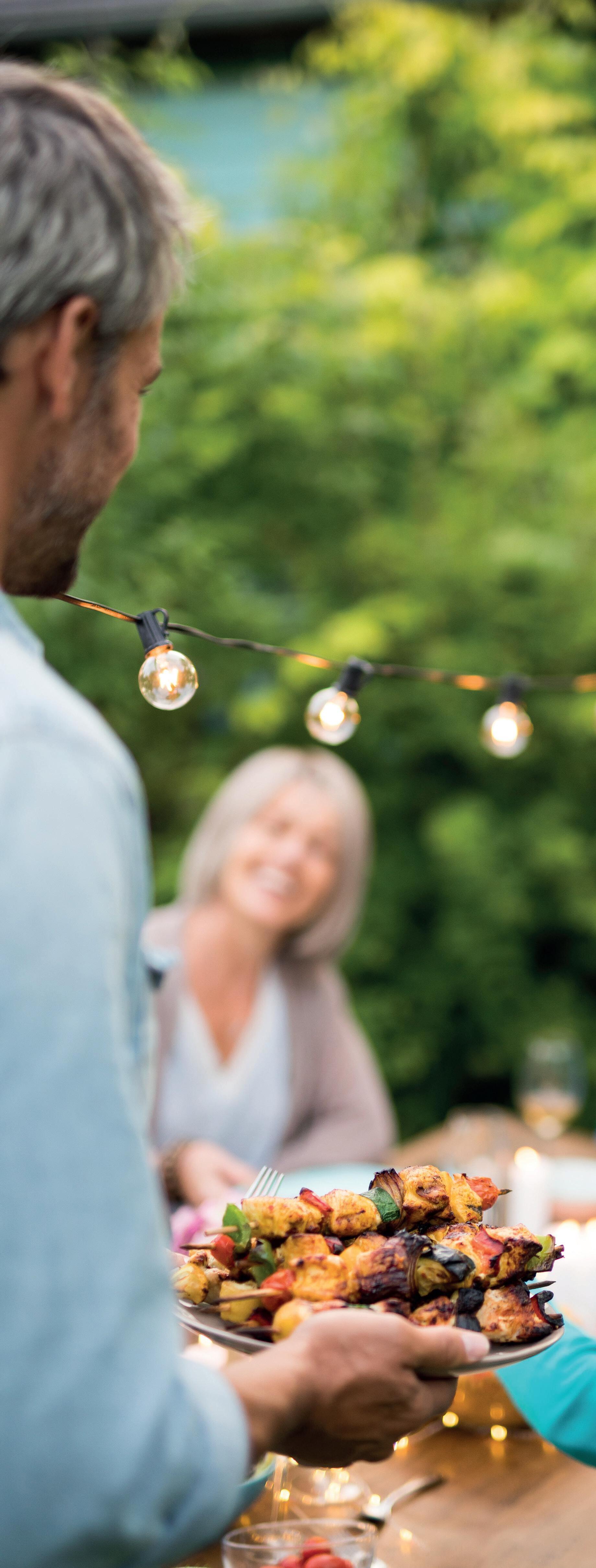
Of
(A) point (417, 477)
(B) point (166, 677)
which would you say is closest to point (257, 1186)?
(B) point (166, 677)

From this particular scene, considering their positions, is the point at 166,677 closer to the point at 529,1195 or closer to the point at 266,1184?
the point at 266,1184

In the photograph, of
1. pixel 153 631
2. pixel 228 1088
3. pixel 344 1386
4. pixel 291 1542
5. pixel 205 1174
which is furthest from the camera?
pixel 228 1088

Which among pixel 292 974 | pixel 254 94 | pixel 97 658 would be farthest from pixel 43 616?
pixel 254 94

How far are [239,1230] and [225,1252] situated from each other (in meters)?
0.02

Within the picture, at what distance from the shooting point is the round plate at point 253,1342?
0.70 m

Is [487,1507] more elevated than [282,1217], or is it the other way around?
[282,1217]

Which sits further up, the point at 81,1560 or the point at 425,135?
the point at 425,135

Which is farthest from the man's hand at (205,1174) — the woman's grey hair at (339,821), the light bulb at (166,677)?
the light bulb at (166,677)

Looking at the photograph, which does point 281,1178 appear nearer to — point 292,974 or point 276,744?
point 292,974

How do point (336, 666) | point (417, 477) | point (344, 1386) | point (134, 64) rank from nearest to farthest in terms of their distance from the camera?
point (344, 1386)
point (336, 666)
point (417, 477)
point (134, 64)

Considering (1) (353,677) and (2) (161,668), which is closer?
(2) (161,668)

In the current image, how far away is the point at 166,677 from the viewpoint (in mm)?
948

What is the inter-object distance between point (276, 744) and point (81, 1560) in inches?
129

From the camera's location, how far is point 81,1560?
1.68ft
